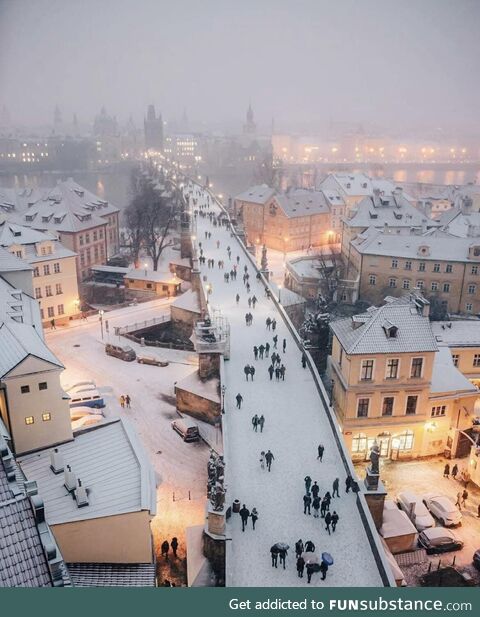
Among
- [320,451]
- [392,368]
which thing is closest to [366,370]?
[392,368]

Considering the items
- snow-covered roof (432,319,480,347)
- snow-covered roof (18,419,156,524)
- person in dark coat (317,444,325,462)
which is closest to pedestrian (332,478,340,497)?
person in dark coat (317,444,325,462)

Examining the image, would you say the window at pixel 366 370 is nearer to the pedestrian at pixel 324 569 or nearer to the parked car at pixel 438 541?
the parked car at pixel 438 541

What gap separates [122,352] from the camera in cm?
3084

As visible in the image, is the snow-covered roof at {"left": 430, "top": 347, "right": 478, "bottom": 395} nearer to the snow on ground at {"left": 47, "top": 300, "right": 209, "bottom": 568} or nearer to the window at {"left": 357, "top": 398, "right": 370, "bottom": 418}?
the window at {"left": 357, "top": 398, "right": 370, "bottom": 418}

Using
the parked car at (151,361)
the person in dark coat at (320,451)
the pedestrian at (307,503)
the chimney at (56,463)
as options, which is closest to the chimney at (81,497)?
the chimney at (56,463)

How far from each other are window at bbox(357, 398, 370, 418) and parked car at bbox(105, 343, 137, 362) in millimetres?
12939

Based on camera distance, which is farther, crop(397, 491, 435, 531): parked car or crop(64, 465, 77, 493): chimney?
crop(397, 491, 435, 531): parked car

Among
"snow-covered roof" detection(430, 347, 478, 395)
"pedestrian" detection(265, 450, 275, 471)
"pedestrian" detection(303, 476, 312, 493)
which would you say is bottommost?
"snow-covered roof" detection(430, 347, 478, 395)

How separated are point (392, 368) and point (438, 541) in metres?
6.35

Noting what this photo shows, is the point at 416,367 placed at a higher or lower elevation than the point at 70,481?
higher

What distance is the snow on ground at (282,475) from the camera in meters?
13.1

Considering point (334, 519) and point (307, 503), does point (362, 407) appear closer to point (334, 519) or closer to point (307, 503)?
point (307, 503)

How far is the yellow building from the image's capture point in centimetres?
2236

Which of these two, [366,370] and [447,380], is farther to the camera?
[447,380]
